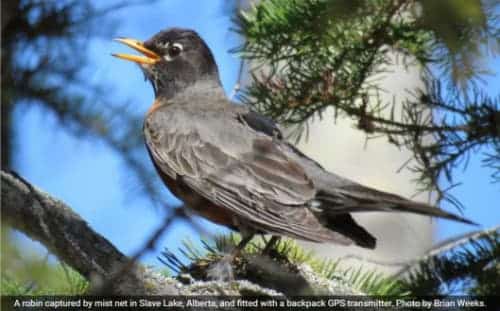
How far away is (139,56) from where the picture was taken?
332cm

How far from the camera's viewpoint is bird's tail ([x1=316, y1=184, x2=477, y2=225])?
190 cm

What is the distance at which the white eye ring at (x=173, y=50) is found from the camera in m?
3.39

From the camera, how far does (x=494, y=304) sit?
2.12 metres

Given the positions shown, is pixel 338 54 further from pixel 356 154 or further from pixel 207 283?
pixel 356 154

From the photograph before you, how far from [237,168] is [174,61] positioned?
3.23 feet

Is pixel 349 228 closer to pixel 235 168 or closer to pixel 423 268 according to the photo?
pixel 423 268

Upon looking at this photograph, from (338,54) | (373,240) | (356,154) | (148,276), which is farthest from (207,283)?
(356,154)

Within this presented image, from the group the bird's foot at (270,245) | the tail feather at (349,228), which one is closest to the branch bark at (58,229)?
the bird's foot at (270,245)

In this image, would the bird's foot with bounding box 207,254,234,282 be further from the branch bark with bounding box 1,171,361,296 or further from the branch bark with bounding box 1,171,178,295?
the branch bark with bounding box 1,171,178,295

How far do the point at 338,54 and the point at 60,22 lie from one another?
0.95 m

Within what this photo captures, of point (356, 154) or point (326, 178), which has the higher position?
point (356, 154)

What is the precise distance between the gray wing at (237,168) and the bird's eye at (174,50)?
39cm
